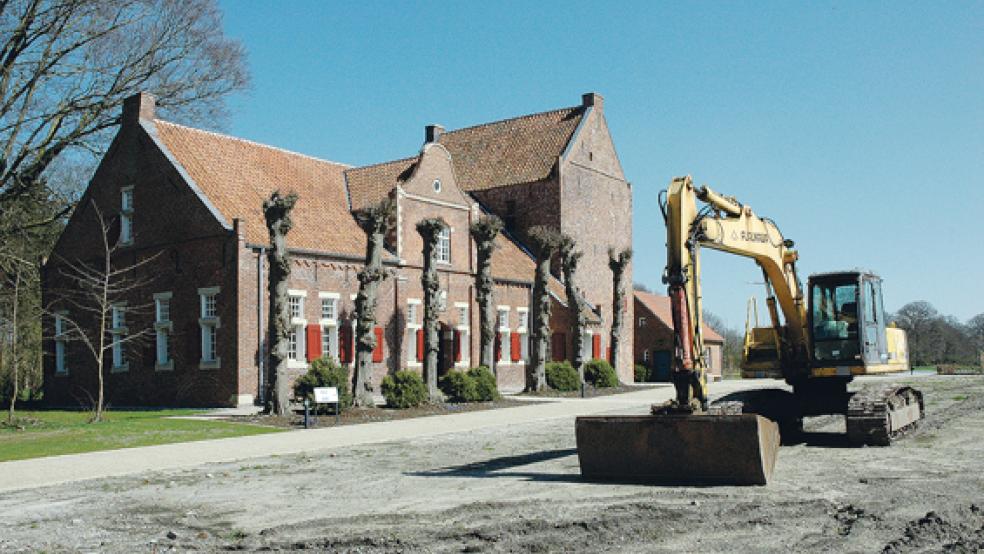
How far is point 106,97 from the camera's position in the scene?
31922mm

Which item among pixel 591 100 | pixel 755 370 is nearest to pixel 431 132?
pixel 591 100

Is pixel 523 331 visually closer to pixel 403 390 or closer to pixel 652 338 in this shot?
pixel 652 338

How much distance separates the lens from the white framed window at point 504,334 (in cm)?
3775

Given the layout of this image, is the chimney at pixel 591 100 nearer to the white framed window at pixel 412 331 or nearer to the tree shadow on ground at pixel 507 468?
the white framed window at pixel 412 331

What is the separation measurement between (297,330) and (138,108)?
973 cm

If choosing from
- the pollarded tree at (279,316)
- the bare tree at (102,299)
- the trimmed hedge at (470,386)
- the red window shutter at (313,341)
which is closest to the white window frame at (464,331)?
the trimmed hedge at (470,386)

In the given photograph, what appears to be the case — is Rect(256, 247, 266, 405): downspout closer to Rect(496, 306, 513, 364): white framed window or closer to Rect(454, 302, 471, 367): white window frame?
Rect(454, 302, 471, 367): white window frame

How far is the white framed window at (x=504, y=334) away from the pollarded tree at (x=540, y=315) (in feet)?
14.3

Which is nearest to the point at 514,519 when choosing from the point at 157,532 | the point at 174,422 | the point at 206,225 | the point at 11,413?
the point at 157,532

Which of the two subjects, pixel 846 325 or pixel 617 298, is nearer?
pixel 846 325

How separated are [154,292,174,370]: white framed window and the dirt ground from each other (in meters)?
16.0

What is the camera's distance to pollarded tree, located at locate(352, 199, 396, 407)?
976 inches

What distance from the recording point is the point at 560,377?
33.8 m

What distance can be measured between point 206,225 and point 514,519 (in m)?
21.5
